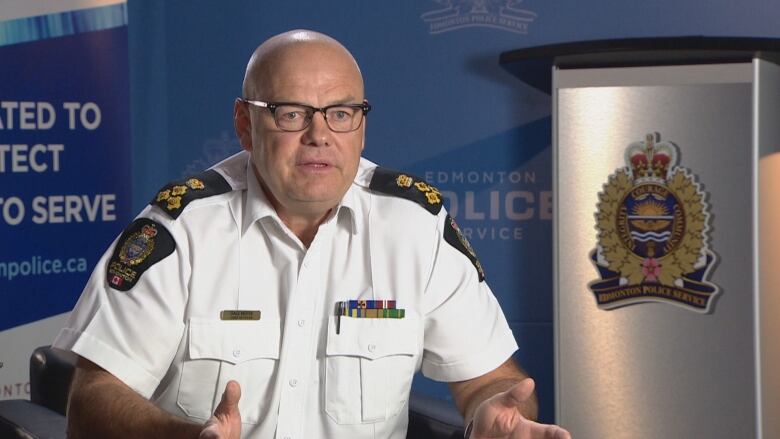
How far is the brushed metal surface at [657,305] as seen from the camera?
328cm

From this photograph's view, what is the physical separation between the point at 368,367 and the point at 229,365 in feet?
0.82

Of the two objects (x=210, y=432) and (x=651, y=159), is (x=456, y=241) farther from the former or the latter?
(x=651, y=159)

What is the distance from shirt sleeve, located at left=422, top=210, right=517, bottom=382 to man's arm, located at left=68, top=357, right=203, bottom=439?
0.53 metres

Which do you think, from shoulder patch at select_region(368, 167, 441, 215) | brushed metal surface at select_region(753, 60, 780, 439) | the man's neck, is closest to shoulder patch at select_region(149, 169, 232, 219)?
the man's neck

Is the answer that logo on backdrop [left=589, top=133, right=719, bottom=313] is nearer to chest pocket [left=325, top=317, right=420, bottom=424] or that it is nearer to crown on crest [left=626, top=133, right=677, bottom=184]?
crown on crest [left=626, top=133, right=677, bottom=184]

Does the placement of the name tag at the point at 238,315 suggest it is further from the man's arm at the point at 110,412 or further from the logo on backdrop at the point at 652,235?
the logo on backdrop at the point at 652,235

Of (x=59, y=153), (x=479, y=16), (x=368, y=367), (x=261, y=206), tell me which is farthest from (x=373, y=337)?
(x=479, y=16)

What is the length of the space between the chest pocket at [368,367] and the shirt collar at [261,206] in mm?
195

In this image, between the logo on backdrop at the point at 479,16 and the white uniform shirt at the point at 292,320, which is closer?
the white uniform shirt at the point at 292,320

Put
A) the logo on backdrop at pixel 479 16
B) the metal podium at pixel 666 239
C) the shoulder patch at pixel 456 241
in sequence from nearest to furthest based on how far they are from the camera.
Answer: the shoulder patch at pixel 456 241
the metal podium at pixel 666 239
the logo on backdrop at pixel 479 16

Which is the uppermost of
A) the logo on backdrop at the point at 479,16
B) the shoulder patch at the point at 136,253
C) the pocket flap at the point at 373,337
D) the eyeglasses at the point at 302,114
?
the logo on backdrop at the point at 479,16

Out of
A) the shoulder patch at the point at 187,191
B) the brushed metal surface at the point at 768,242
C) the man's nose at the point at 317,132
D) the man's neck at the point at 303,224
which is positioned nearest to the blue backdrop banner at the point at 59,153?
the shoulder patch at the point at 187,191

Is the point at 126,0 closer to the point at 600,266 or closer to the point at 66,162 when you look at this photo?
the point at 66,162

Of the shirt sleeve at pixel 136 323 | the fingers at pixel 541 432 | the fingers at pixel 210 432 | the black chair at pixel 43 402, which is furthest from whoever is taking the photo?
the black chair at pixel 43 402
